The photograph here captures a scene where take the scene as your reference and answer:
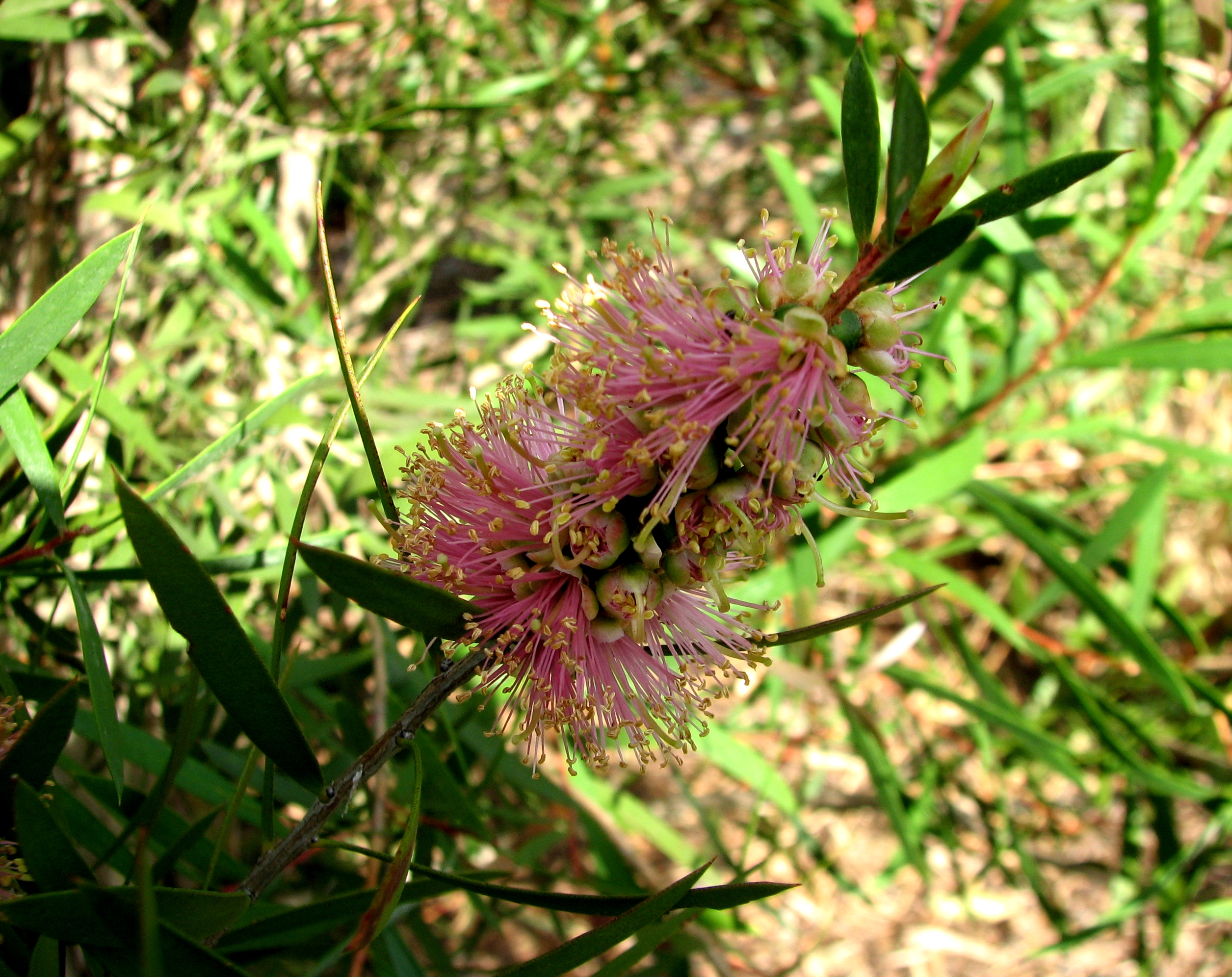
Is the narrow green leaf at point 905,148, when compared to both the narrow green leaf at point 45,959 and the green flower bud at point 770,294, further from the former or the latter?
the narrow green leaf at point 45,959

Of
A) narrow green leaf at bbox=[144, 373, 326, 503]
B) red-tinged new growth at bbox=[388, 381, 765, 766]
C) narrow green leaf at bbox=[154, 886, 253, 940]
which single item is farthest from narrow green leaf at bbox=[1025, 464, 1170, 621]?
narrow green leaf at bbox=[154, 886, 253, 940]

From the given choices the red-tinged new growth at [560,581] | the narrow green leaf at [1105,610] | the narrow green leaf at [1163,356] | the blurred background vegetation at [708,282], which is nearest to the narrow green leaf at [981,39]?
the blurred background vegetation at [708,282]

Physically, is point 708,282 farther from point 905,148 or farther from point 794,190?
point 905,148

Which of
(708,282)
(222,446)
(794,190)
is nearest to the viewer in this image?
(222,446)

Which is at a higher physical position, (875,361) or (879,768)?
(875,361)

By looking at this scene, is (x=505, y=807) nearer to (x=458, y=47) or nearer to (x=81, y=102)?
(x=81, y=102)

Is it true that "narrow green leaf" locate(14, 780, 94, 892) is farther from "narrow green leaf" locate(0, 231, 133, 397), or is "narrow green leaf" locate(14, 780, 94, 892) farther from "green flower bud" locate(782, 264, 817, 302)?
"green flower bud" locate(782, 264, 817, 302)

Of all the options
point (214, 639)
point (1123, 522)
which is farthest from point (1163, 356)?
point (214, 639)

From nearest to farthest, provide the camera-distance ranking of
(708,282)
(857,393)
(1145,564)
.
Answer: (857,393)
(1145,564)
(708,282)
